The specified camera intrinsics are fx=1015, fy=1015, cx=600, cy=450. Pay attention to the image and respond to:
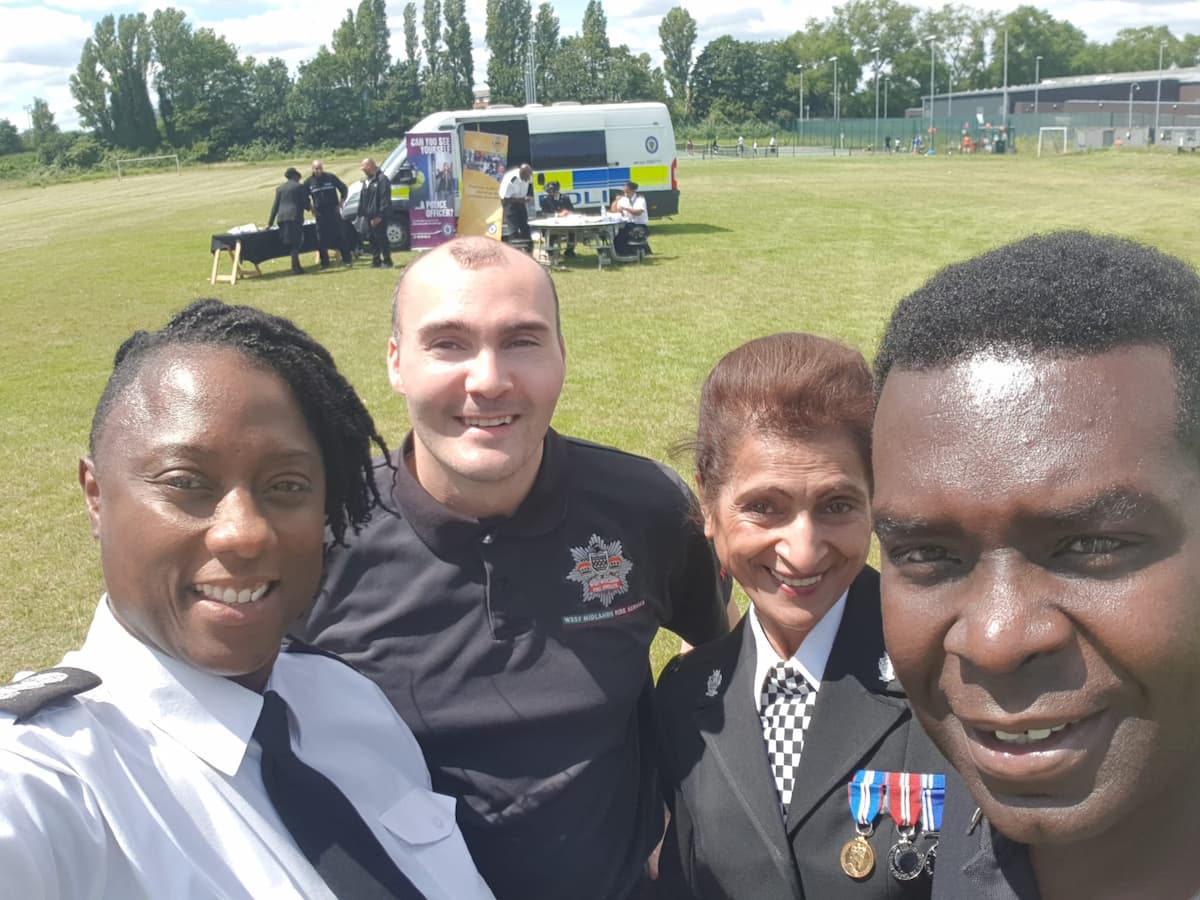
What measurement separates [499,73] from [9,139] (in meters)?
45.5

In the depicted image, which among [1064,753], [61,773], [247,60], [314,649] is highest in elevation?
[247,60]

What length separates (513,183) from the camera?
1867cm

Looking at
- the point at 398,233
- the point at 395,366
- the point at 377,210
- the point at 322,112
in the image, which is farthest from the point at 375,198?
the point at 322,112

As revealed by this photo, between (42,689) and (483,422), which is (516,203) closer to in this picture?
(483,422)

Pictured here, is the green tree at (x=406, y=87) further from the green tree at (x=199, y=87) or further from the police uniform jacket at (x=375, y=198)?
the police uniform jacket at (x=375, y=198)

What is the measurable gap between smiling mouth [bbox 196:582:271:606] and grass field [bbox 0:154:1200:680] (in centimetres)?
362

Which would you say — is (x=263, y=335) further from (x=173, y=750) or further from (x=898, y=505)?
(x=898, y=505)

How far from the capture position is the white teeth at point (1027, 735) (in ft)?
3.41

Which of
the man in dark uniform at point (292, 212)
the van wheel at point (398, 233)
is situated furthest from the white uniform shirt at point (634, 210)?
the man in dark uniform at point (292, 212)

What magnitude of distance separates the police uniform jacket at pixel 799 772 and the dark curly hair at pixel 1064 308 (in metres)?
1.10

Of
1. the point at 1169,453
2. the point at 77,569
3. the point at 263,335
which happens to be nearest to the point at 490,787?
the point at 263,335

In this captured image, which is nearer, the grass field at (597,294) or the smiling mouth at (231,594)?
the smiling mouth at (231,594)

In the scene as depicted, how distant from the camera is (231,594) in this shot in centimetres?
154

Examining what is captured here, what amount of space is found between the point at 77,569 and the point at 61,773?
18.7 feet
